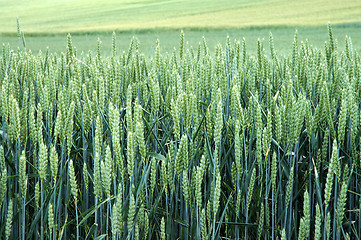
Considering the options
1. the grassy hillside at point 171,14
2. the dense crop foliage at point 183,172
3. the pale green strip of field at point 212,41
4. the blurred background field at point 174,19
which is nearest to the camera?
the dense crop foliage at point 183,172

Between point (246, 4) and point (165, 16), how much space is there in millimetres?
3042

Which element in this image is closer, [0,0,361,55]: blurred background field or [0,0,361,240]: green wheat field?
[0,0,361,240]: green wheat field

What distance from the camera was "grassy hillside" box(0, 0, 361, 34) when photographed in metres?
8.27

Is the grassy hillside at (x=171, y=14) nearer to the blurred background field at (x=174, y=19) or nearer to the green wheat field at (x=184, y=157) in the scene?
the blurred background field at (x=174, y=19)

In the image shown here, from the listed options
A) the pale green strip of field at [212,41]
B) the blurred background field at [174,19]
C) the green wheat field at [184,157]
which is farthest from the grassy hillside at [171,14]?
the green wheat field at [184,157]

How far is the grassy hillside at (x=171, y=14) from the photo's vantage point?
27.1ft

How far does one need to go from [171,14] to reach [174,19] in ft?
4.63

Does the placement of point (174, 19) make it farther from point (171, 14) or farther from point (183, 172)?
point (183, 172)

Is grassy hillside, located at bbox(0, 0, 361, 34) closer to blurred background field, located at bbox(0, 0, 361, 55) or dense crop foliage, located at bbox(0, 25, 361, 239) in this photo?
blurred background field, located at bbox(0, 0, 361, 55)

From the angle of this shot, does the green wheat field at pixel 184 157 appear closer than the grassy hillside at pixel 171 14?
Yes

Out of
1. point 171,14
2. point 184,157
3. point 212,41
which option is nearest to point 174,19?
point 171,14

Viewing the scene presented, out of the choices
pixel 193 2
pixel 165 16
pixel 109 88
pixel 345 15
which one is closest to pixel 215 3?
pixel 193 2

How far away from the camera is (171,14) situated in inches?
460

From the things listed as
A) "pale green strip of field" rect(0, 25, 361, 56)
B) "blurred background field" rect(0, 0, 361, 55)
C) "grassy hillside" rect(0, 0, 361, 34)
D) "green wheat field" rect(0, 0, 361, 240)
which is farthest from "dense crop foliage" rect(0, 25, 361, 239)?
"grassy hillside" rect(0, 0, 361, 34)
